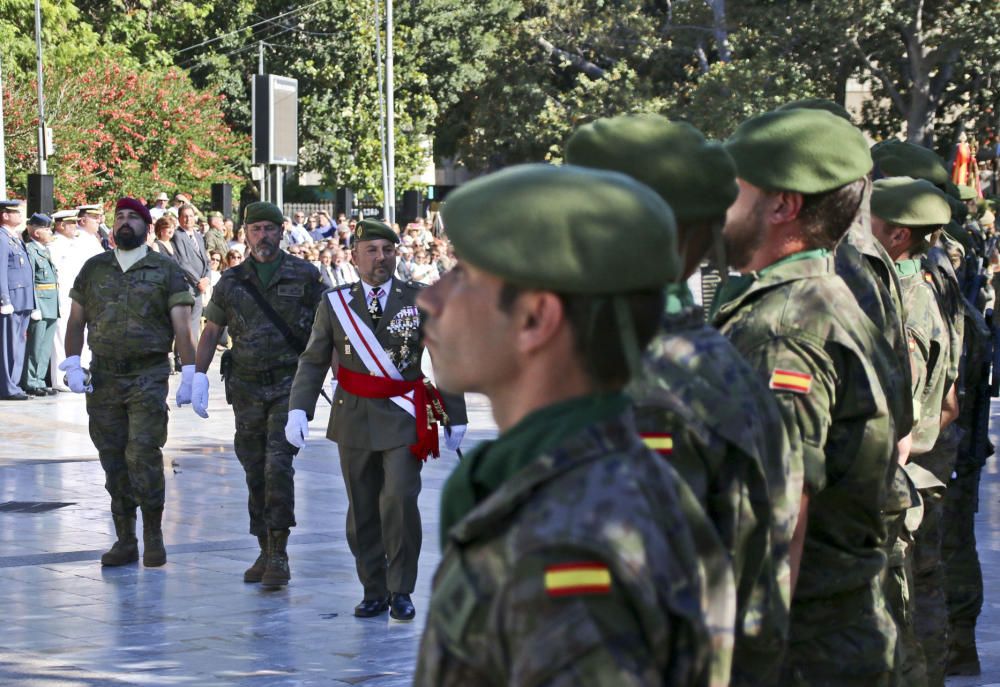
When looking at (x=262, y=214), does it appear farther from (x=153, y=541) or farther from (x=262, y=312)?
(x=153, y=541)

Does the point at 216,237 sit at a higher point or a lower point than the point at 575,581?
higher

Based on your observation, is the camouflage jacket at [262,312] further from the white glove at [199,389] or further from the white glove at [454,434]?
the white glove at [454,434]

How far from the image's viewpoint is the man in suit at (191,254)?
21531 mm

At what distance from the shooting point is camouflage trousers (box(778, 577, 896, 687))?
137 inches

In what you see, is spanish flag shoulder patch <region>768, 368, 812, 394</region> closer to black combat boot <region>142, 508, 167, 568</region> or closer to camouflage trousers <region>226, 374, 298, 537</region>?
camouflage trousers <region>226, 374, 298, 537</region>

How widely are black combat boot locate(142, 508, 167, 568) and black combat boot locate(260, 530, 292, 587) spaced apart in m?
0.87

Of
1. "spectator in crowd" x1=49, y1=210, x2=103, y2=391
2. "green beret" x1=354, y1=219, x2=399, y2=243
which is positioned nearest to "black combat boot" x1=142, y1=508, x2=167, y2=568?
"green beret" x1=354, y1=219, x2=399, y2=243

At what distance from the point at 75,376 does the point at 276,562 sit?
1.90 metres

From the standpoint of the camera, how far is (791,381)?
3.39m

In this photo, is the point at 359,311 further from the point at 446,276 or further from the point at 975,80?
the point at 975,80

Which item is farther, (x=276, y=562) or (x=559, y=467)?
(x=276, y=562)

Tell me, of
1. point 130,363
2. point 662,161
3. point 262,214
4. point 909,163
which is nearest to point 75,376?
point 130,363

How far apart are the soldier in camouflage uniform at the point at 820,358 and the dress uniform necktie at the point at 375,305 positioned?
16.7 ft

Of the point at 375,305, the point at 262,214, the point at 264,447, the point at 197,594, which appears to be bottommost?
the point at 197,594
